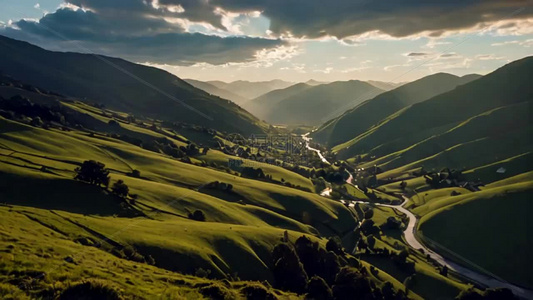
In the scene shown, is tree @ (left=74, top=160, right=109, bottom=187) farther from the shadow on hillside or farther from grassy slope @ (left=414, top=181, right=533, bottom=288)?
grassy slope @ (left=414, top=181, right=533, bottom=288)

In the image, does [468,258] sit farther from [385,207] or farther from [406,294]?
[385,207]

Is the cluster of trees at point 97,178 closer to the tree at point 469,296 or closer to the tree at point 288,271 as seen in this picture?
the tree at point 288,271

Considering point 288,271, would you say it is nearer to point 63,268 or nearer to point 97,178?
point 63,268

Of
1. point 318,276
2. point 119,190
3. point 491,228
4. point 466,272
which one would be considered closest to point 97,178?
point 119,190

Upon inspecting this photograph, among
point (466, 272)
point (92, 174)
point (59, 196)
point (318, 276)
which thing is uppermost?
point (92, 174)

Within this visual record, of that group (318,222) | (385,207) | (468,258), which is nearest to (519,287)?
(468,258)

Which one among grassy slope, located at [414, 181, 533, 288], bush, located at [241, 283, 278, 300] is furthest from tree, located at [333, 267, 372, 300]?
grassy slope, located at [414, 181, 533, 288]
